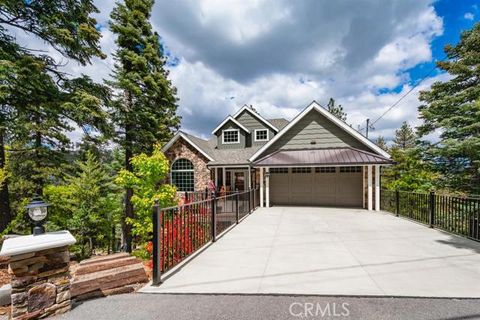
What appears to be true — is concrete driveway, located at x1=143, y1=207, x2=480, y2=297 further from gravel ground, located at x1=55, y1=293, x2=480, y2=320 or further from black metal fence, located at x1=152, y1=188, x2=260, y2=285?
black metal fence, located at x1=152, y1=188, x2=260, y2=285

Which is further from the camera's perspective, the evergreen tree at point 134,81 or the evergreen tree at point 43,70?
the evergreen tree at point 134,81

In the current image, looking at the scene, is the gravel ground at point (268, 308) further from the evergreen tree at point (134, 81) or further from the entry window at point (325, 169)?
the evergreen tree at point (134, 81)

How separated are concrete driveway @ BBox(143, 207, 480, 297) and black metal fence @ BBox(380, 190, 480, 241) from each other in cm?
51

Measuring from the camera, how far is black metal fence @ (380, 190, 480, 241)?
6.23m

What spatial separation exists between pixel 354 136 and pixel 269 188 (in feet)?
18.2

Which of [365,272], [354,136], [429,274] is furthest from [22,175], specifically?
[354,136]

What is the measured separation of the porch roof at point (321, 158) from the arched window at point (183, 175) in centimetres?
585

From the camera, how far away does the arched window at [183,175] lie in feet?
53.8

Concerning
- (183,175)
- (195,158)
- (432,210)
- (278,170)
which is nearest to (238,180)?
(195,158)

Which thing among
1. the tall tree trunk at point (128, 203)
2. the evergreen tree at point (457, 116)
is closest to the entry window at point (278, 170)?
the evergreen tree at point (457, 116)

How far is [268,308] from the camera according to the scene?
2.88 metres

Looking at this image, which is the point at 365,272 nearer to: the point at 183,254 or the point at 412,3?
the point at 183,254

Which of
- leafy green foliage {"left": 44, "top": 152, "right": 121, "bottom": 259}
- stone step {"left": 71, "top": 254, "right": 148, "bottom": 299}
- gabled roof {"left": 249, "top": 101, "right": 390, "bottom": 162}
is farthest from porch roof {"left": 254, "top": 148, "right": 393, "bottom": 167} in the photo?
leafy green foliage {"left": 44, "top": 152, "right": 121, "bottom": 259}

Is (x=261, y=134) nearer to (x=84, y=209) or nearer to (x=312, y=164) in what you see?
(x=312, y=164)
